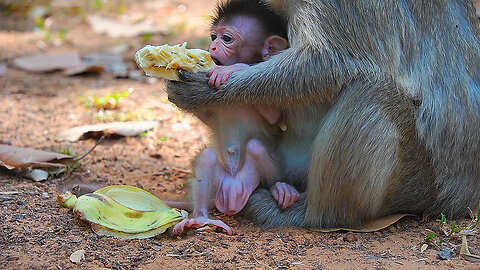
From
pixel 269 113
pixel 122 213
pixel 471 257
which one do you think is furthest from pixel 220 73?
pixel 471 257

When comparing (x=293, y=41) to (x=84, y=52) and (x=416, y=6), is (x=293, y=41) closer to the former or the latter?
(x=416, y=6)

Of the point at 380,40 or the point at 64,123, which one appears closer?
the point at 380,40

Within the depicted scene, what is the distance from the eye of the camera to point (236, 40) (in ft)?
15.3

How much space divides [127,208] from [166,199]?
79 centimetres

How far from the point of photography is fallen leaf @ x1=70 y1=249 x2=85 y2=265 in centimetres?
359

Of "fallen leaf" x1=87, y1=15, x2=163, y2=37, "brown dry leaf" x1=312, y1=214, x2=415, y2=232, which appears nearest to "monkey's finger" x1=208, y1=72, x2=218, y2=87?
"brown dry leaf" x1=312, y1=214, x2=415, y2=232

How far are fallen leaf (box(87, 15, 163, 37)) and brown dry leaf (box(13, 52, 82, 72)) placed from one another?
1.44 m

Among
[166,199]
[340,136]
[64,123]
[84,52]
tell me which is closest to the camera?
[340,136]

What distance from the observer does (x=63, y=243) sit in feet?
12.6

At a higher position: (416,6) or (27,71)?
(416,6)

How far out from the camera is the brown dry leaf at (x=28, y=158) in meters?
4.95

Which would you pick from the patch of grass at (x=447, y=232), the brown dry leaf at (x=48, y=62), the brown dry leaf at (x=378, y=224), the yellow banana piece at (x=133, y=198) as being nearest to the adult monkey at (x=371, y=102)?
the brown dry leaf at (x=378, y=224)

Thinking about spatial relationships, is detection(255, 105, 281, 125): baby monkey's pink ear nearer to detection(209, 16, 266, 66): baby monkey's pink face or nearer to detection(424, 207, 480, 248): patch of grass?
detection(209, 16, 266, 66): baby monkey's pink face

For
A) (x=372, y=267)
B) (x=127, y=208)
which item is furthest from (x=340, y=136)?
(x=127, y=208)
